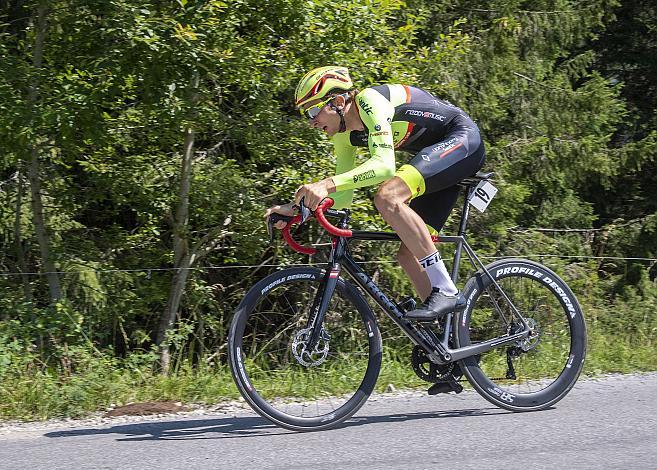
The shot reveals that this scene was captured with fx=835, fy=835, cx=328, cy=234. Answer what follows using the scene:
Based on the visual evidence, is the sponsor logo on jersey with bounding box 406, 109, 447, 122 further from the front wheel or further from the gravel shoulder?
the gravel shoulder

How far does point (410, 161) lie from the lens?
507cm

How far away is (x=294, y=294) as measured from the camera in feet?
18.1

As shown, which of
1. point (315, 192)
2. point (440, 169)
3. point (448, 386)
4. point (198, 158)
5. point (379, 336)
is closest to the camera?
point (315, 192)

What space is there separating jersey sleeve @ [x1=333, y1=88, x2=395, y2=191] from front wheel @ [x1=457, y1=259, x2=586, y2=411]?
1.07m

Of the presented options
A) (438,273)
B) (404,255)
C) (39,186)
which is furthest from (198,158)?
(438,273)

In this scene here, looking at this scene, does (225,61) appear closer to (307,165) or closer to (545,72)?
(307,165)

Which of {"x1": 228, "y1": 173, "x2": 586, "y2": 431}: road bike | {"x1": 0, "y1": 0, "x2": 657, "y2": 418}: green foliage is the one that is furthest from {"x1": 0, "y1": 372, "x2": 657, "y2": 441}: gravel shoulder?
{"x1": 228, "y1": 173, "x2": 586, "y2": 431}: road bike

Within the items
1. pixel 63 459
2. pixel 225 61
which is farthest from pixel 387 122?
pixel 63 459

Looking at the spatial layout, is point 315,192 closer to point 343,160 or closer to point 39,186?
point 343,160

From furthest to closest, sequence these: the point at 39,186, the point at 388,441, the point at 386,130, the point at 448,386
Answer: the point at 39,186 → the point at 448,386 → the point at 386,130 → the point at 388,441

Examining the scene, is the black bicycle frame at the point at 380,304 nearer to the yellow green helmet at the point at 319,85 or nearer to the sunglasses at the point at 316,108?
the sunglasses at the point at 316,108

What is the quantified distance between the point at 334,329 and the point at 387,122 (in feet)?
4.44

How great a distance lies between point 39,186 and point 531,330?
14.1ft

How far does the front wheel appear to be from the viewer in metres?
5.30
